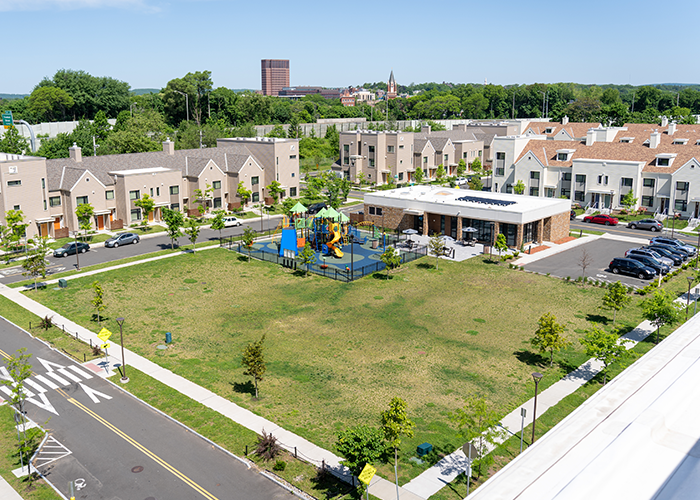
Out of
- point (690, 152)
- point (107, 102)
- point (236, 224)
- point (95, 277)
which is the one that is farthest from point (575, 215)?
point (107, 102)

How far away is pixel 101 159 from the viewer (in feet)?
247

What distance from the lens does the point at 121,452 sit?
997 inches

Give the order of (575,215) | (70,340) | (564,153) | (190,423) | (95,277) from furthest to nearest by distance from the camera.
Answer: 1. (564,153)
2. (575,215)
3. (95,277)
4. (70,340)
5. (190,423)

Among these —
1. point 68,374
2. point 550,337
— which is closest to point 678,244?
point 550,337

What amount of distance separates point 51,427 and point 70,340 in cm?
1138

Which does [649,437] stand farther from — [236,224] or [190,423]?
[236,224]

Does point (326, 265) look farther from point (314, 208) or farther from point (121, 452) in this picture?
point (121, 452)

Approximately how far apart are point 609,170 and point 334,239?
46162mm

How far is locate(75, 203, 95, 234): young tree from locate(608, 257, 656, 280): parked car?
55.8m

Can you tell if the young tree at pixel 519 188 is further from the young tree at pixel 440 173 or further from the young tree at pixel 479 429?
the young tree at pixel 479 429

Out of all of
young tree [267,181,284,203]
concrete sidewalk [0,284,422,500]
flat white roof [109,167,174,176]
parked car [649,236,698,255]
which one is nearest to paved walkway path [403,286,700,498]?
concrete sidewalk [0,284,422,500]

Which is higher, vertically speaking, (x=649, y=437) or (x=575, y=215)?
(x=649, y=437)

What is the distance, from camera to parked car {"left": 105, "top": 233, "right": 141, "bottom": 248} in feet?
206

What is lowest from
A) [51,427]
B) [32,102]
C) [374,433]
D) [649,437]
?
[51,427]
